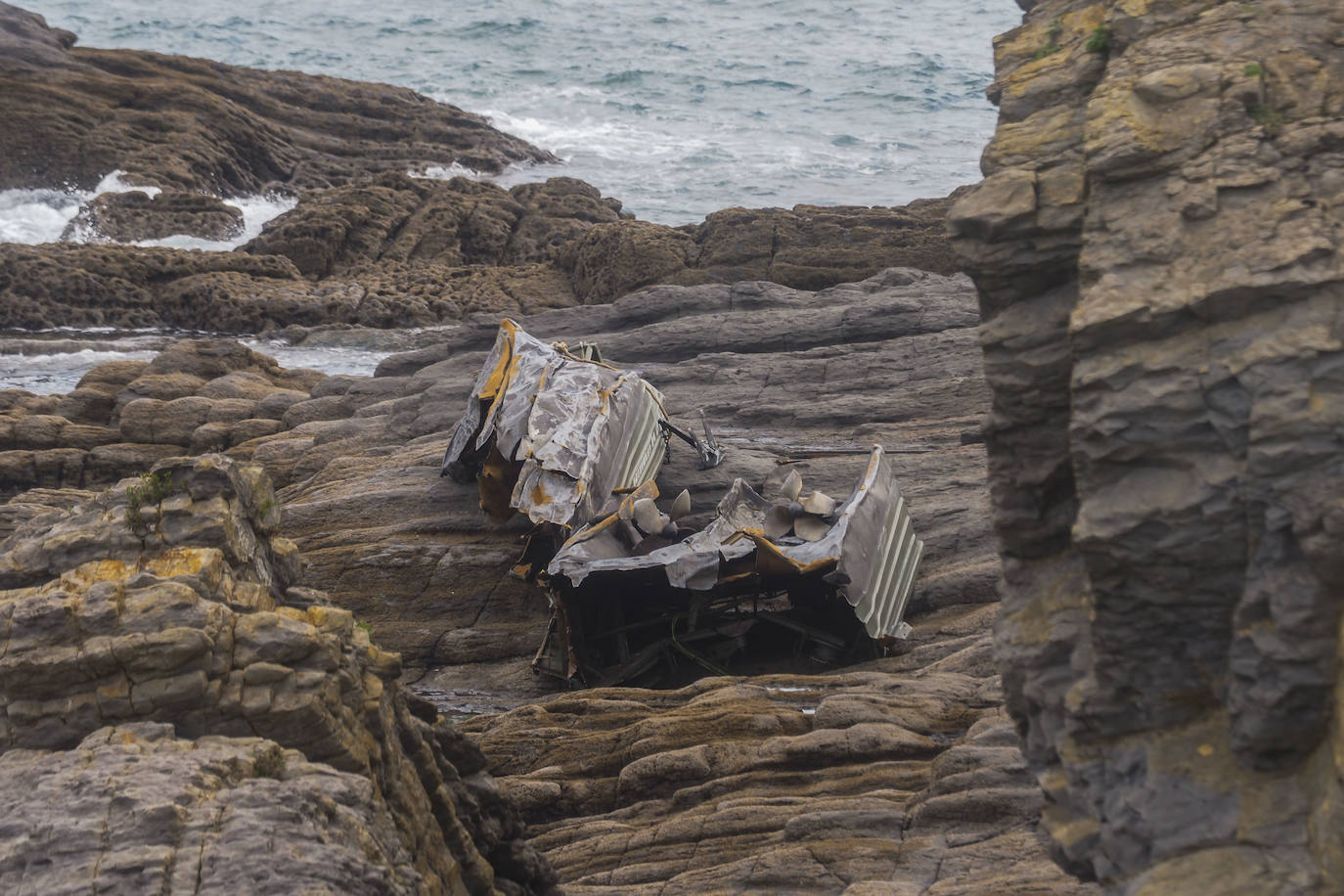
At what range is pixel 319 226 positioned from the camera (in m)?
30.3

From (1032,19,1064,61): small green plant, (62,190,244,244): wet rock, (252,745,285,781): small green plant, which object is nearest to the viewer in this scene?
(252,745,285,781): small green plant

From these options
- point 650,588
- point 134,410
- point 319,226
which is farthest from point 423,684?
point 319,226

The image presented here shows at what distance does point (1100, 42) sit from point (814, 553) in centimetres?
721

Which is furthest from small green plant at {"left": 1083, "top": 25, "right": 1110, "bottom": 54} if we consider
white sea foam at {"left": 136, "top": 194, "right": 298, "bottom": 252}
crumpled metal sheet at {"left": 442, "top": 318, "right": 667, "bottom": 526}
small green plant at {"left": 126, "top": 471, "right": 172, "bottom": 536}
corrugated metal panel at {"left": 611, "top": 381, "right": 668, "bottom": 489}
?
white sea foam at {"left": 136, "top": 194, "right": 298, "bottom": 252}

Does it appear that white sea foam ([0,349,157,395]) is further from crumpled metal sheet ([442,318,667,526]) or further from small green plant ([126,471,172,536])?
small green plant ([126,471,172,536])

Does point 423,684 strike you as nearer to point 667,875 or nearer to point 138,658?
point 667,875

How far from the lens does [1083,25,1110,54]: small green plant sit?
5.66 metres

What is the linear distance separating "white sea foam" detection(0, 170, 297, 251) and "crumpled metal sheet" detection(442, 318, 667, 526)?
19.2 metres

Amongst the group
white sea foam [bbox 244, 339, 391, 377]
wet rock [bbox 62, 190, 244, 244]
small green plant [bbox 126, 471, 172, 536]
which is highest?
small green plant [bbox 126, 471, 172, 536]

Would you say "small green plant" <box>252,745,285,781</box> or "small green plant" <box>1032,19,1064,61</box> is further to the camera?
"small green plant" <box>1032,19,1064,61</box>

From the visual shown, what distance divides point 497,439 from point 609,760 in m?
5.69

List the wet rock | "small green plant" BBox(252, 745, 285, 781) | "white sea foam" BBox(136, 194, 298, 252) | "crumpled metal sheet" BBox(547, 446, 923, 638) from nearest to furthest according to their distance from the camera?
"small green plant" BBox(252, 745, 285, 781) → "crumpled metal sheet" BBox(547, 446, 923, 638) → the wet rock → "white sea foam" BBox(136, 194, 298, 252)

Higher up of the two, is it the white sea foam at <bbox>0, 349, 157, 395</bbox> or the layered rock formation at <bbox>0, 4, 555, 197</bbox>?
the layered rock formation at <bbox>0, 4, 555, 197</bbox>

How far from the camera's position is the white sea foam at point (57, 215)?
3281cm
